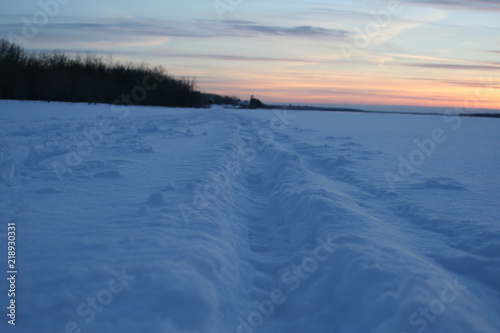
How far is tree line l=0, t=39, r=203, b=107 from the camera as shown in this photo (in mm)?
28312

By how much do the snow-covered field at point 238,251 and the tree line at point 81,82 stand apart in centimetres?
2515

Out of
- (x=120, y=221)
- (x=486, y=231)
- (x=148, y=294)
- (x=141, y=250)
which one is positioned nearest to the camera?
(x=148, y=294)

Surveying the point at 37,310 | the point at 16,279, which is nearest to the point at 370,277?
the point at 37,310

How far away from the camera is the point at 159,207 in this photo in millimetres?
4430

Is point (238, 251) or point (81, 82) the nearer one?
point (238, 251)

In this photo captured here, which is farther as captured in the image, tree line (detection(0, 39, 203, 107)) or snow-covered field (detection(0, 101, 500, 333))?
tree line (detection(0, 39, 203, 107))

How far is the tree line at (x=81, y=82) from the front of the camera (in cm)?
2831

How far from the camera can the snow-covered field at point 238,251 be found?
8.59 feet

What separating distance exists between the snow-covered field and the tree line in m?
25.1

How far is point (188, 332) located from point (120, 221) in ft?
5.98

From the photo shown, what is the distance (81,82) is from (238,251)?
34.2 m

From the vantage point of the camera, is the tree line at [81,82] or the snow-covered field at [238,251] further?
the tree line at [81,82]

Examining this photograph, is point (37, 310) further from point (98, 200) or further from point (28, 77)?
point (28, 77)

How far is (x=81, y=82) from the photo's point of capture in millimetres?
33844
